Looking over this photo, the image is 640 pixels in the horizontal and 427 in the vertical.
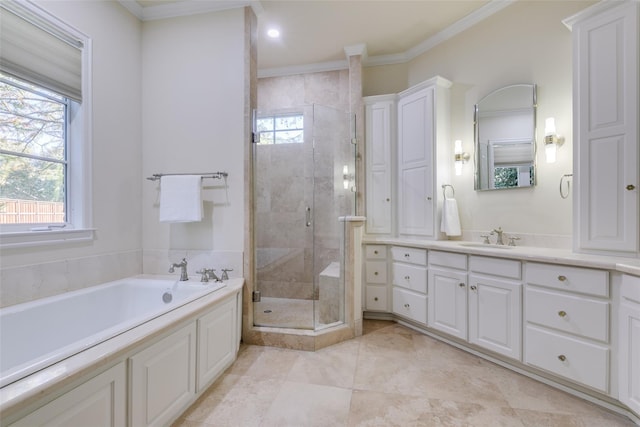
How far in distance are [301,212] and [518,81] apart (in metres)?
2.26

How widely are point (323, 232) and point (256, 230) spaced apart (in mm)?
641

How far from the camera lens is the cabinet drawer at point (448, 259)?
231 cm

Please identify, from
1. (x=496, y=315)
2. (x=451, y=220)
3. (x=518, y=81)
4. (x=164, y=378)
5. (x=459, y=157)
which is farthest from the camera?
(x=459, y=157)

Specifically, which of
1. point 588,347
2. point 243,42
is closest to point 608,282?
point 588,347

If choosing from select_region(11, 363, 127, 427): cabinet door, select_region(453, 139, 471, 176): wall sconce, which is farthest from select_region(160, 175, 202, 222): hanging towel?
select_region(453, 139, 471, 176): wall sconce

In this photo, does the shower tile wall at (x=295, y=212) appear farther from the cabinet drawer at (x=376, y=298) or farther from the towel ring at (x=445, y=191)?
the towel ring at (x=445, y=191)

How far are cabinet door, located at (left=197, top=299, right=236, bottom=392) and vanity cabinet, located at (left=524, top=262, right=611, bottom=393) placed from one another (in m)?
2.04

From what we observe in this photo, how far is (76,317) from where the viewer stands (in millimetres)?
1885

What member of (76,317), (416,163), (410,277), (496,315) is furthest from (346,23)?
(76,317)

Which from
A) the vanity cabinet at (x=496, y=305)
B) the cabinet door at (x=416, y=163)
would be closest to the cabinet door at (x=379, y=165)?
the cabinet door at (x=416, y=163)

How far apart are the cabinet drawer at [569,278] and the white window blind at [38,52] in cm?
333

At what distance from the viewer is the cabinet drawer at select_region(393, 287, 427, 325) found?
264 cm

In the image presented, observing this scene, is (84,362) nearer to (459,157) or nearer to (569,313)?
(569,313)

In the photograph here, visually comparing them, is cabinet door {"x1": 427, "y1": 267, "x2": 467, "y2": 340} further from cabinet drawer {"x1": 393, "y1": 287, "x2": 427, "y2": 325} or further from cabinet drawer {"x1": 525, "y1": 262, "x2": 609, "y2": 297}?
cabinet drawer {"x1": 525, "y1": 262, "x2": 609, "y2": 297}
